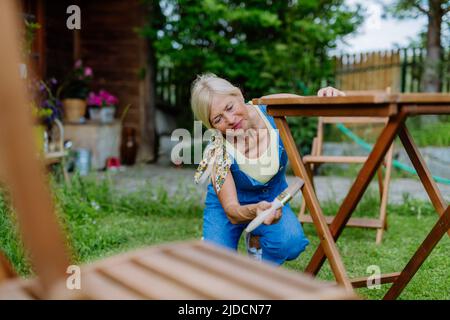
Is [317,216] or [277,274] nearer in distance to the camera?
[277,274]

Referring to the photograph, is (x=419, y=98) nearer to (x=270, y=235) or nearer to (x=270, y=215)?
(x=270, y=215)

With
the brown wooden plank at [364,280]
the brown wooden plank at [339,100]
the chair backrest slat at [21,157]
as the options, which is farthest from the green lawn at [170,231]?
the chair backrest slat at [21,157]

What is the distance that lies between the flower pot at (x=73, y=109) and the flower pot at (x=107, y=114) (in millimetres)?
243

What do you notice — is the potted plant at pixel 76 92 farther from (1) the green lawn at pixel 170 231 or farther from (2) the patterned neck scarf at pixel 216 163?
(2) the patterned neck scarf at pixel 216 163

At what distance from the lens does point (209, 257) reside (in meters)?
1.22

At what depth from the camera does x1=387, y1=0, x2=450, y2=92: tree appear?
7820mm

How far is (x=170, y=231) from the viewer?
4027mm

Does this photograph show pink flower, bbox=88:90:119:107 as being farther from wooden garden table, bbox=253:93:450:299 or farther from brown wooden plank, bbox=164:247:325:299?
brown wooden plank, bbox=164:247:325:299

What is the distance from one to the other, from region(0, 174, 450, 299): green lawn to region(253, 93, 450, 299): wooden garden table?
65 cm

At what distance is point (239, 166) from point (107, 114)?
208 inches

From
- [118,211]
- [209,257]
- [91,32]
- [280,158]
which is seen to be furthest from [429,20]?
[209,257]

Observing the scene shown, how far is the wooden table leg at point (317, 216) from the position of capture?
1.87 meters

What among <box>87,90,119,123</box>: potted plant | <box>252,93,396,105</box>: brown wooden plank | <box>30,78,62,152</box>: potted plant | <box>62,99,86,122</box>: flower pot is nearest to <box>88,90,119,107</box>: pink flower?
<box>87,90,119,123</box>: potted plant

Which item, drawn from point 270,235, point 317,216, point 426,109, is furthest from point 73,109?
point 426,109
